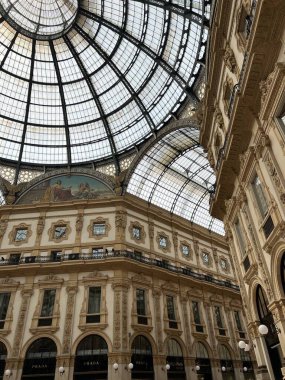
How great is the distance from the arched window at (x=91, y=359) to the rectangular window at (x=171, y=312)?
6.85 m

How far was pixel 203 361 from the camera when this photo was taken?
29.8 m

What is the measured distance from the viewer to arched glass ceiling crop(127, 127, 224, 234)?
37312 millimetres

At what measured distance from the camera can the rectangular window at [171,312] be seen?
96.5ft

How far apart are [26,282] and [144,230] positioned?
507 inches

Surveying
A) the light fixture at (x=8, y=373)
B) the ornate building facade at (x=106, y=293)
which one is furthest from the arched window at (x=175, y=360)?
the light fixture at (x=8, y=373)

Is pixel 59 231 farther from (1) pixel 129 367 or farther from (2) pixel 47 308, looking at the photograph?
(1) pixel 129 367

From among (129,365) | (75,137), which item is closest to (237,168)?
(129,365)

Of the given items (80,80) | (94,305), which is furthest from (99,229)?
(80,80)

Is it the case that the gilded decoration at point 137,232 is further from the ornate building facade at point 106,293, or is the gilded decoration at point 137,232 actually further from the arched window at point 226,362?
the arched window at point 226,362

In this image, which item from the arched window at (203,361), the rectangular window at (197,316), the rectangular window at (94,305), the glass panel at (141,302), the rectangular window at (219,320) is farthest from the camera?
the rectangular window at (219,320)

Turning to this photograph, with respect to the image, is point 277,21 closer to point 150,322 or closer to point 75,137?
point 150,322

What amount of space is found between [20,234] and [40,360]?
12434 mm

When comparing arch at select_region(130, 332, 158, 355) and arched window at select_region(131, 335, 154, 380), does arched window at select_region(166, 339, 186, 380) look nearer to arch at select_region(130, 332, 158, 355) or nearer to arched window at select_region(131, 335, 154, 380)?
arch at select_region(130, 332, 158, 355)

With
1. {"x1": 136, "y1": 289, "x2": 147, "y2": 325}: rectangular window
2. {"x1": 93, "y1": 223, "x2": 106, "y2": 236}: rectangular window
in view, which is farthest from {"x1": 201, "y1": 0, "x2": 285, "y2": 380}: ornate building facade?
{"x1": 93, "y1": 223, "x2": 106, "y2": 236}: rectangular window
